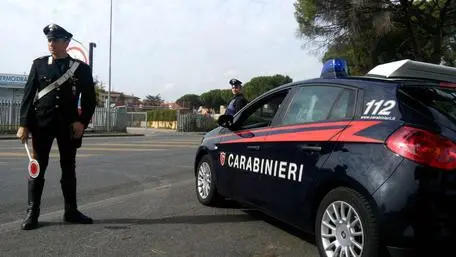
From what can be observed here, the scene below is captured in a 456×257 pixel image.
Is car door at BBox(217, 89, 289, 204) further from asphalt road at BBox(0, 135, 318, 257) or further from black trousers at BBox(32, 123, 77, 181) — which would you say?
black trousers at BBox(32, 123, 77, 181)

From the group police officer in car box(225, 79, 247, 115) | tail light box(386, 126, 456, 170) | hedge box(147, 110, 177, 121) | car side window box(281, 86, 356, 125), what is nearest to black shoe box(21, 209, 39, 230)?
car side window box(281, 86, 356, 125)

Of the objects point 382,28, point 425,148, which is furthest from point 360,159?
point 382,28

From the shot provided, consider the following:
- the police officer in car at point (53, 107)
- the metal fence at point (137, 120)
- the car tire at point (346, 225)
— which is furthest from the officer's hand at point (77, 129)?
the metal fence at point (137, 120)

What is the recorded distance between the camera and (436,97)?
12.7 feet

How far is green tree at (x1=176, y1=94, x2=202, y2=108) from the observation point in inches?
4583

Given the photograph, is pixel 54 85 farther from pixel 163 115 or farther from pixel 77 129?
pixel 163 115

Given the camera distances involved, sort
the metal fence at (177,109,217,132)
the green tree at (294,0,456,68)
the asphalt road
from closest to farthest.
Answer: the asphalt road, the green tree at (294,0,456,68), the metal fence at (177,109,217,132)

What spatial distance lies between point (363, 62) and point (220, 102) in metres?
84.3

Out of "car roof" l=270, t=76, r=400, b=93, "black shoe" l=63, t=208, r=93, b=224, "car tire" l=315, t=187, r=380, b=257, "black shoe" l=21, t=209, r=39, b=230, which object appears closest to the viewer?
"car tire" l=315, t=187, r=380, b=257

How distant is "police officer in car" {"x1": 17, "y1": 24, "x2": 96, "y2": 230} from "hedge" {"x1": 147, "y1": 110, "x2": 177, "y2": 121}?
128 feet

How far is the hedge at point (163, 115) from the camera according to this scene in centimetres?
4499

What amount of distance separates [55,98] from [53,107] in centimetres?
9

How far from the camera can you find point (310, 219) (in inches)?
167

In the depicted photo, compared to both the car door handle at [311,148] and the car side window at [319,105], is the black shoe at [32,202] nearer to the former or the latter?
the car side window at [319,105]
